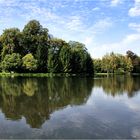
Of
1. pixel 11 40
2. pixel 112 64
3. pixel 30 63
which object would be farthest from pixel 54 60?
pixel 112 64

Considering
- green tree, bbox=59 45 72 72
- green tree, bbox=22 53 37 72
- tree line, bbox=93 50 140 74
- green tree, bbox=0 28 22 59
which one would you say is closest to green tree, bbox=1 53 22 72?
green tree, bbox=22 53 37 72

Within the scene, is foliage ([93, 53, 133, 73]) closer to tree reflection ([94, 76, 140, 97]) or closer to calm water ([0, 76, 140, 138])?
tree reflection ([94, 76, 140, 97])

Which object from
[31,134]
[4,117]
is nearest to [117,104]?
[4,117]

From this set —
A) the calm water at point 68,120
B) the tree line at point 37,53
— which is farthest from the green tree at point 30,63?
the calm water at point 68,120

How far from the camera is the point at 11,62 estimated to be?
71.5m

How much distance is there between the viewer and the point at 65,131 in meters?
A: 12.0

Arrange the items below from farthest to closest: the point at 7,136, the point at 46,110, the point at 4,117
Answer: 1. the point at 46,110
2. the point at 4,117
3. the point at 7,136

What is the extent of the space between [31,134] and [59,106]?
781 centimetres

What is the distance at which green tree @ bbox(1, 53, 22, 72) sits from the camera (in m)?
71.3

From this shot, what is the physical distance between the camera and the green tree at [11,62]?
71312 mm

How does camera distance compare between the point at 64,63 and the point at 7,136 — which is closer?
the point at 7,136

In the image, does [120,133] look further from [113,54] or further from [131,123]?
[113,54]

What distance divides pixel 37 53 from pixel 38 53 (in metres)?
0.59

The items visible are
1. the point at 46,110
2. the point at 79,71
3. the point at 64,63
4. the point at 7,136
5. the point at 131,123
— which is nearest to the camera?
the point at 7,136
